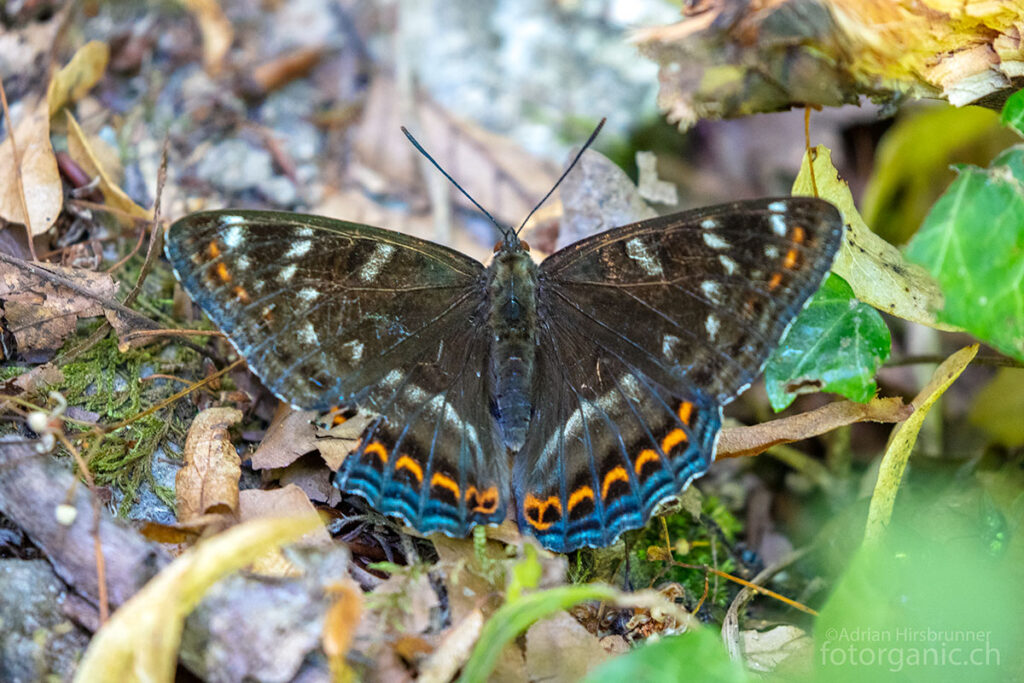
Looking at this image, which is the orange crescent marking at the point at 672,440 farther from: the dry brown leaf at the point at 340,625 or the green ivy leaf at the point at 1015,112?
the green ivy leaf at the point at 1015,112

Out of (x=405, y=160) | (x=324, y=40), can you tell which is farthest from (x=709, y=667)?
(x=324, y=40)

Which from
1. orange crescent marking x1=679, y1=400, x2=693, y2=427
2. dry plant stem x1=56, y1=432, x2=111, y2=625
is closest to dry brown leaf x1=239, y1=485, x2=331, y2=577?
dry plant stem x1=56, y1=432, x2=111, y2=625

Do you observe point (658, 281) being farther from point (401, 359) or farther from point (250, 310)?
point (250, 310)

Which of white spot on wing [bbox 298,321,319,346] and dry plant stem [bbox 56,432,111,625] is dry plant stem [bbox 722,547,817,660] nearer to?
white spot on wing [bbox 298,321,319,346]

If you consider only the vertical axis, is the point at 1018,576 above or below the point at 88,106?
below

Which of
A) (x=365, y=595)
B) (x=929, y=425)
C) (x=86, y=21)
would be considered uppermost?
(x=86, y=21)

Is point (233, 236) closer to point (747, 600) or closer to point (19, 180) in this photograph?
point (19, 180)

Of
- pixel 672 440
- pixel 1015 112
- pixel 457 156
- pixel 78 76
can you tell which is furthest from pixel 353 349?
pixel 1015 112

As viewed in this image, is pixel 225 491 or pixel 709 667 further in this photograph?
pixel 225 491
